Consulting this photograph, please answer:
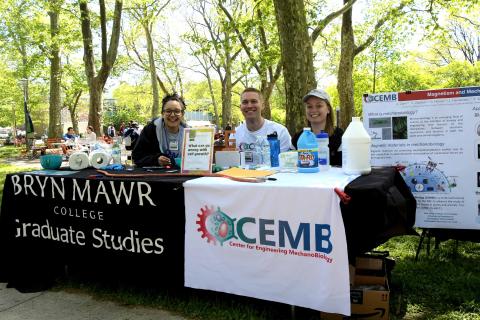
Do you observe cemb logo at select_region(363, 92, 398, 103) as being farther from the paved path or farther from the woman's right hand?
the paved path

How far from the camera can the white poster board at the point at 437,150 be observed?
3.44 meters

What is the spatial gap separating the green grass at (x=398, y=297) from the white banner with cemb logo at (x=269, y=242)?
0.85 ft

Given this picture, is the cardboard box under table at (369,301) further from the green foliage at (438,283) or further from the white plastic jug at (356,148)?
the white plastic jug at (356,148)

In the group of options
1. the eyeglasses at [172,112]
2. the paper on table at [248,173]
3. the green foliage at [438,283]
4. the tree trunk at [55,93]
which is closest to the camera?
the paper on table at [248,173]

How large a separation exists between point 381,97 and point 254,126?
1311 millimetres

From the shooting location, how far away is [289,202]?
2.52m

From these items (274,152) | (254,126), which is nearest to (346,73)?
(254,126)

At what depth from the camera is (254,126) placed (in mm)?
4355

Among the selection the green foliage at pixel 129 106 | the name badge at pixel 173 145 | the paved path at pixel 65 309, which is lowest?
the paved path at pixel 65 309

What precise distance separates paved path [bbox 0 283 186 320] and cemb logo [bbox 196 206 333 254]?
71 cm

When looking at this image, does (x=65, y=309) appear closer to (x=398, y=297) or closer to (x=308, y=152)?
(x=308, y=152)

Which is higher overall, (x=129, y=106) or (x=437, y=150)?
(x=129, y=106)

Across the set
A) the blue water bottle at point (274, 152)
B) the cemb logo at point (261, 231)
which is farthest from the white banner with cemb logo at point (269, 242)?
the blue water bottle at point (274, 152)

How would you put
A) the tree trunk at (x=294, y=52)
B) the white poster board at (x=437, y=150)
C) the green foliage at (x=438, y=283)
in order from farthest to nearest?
the tree trunk at (x=294, y=52) < the white poster board at (x=437, y=150) < the green foliage at (x=438, y=283)
